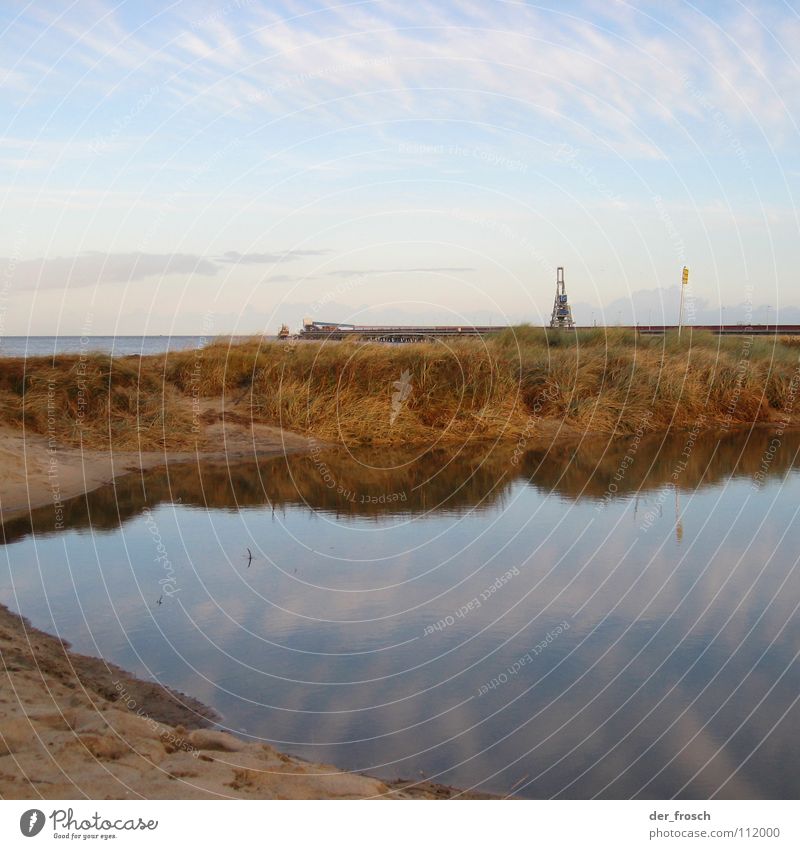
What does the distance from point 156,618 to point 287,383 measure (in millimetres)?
10525

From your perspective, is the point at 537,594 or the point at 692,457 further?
the point at 692,457

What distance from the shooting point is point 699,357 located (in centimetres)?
2120

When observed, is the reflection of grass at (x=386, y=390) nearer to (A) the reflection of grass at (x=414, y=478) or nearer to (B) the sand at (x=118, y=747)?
(A) the reflection of grass at (x=414, y=478)

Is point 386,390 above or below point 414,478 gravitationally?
above


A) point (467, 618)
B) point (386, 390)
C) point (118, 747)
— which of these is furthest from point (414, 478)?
point (118, 747)

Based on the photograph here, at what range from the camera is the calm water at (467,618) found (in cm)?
495

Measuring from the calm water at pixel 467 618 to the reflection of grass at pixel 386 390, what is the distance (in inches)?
144

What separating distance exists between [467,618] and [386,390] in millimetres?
10742

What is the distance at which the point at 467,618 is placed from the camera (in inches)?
279

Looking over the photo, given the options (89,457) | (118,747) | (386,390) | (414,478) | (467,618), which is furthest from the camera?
(386,390)

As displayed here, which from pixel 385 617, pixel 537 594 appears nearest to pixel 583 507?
pixel 537 594

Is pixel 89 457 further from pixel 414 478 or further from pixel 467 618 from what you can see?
pixel 467 618

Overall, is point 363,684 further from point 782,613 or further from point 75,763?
point 782,613

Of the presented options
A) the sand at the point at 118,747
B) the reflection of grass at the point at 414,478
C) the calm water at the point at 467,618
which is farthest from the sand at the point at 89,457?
the sand at the point at 118,747
